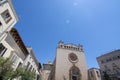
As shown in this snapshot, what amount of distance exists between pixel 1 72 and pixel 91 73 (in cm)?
3065

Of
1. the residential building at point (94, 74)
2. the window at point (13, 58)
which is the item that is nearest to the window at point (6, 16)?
the window at point (13, 58)

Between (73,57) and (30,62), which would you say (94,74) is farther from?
(30,62)

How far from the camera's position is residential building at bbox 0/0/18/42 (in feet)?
51.9

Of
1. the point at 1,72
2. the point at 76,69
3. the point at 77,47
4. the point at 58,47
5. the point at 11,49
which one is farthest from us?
the point at 77,47

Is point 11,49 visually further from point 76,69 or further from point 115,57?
point 115,57

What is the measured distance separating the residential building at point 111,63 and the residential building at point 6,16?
120ft

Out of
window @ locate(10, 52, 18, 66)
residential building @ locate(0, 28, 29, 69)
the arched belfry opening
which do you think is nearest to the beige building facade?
the arched belfry opening

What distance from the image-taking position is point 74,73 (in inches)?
1375

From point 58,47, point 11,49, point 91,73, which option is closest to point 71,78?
point 91,73

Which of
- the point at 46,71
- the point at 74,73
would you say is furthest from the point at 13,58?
the point at 46,71

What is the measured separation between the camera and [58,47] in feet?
126

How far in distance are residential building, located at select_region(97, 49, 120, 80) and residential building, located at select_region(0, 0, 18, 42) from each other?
120 feet

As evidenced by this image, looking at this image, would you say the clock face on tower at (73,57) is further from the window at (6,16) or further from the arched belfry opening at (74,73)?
the window at (6,16)

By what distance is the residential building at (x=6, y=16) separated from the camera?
15830 mm
